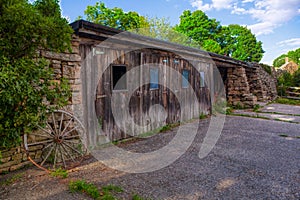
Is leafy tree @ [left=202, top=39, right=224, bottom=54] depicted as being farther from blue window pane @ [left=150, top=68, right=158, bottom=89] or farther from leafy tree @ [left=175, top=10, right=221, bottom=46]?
blue window pane @ [left=150, top=68, right=158, bottom=89]

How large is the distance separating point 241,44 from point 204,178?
99.0ft

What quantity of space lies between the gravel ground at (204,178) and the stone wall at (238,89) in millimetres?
6553

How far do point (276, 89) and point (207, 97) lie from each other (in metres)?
10.9

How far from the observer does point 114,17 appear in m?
27.4

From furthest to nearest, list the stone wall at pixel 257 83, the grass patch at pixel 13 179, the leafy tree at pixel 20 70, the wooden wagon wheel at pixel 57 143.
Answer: the stone wall at pixel 257 83, the wooden wagon wheel at pixel 57 143, the grass patch at pixel 13 179, the leafy tree at pixel 20 70

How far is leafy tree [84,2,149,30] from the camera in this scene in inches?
1073

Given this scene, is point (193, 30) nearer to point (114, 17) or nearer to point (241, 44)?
point (241, 44)

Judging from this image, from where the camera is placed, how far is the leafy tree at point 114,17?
27.2 meters

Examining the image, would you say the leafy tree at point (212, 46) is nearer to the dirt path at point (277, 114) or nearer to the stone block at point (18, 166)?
the dirt path at point (277, 114)

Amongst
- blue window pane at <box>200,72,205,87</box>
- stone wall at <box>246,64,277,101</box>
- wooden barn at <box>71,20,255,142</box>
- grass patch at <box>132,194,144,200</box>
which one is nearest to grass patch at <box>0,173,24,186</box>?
wooden barn at <box>71,20,255,142</box>

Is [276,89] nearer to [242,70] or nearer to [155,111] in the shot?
[242,70]

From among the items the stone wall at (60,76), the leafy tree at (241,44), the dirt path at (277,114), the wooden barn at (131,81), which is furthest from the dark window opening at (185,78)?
the leafy tree at (241,44)

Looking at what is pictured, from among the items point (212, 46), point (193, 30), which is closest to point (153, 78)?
point (212, 46)

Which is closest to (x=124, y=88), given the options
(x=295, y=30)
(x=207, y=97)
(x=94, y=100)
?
(x=94, y=100)
